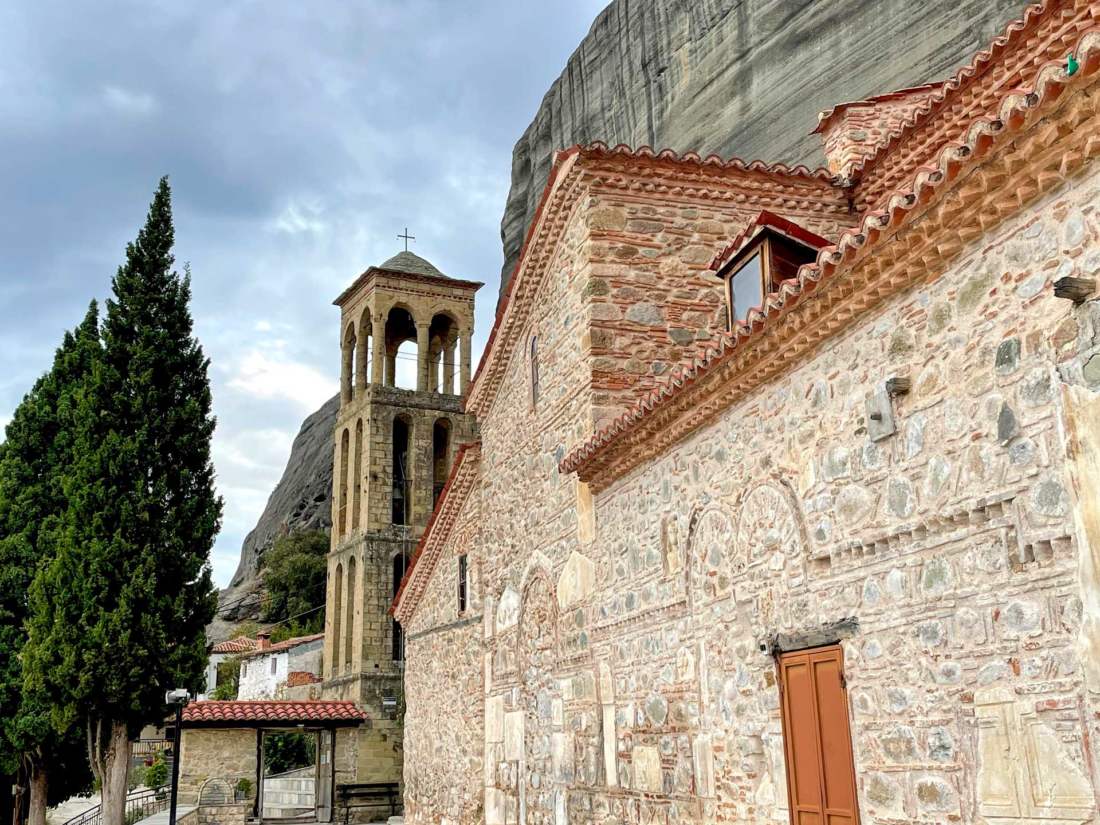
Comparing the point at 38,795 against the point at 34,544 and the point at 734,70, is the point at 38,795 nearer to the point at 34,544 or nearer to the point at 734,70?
the point at 34,544

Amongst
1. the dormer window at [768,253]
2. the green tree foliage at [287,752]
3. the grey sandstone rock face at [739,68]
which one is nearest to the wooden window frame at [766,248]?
the dormer window at [768,253]

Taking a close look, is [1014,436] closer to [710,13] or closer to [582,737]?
[582,737]

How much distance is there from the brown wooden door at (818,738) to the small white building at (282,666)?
33079 millimetres

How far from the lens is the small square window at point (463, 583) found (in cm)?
1633

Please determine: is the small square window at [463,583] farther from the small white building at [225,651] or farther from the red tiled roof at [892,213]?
the small white building at [225,651]

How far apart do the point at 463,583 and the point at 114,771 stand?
6.70 m

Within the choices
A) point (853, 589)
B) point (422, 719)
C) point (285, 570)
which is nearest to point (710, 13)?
point (422, 719)

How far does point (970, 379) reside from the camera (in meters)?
5.07

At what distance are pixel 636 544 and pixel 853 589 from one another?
10.2 ft

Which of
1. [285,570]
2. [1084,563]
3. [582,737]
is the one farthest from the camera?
[285,570]

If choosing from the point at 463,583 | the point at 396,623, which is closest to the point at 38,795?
the point at 463,583

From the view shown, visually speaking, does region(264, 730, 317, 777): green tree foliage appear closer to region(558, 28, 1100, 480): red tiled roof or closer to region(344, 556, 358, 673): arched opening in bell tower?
region(344, 556, 358, 673): arched opening in bell tower

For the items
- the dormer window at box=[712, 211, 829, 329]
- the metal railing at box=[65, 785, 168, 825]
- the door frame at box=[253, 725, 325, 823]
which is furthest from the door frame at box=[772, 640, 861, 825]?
the metal railing at box=[65, 785, 168, 825]

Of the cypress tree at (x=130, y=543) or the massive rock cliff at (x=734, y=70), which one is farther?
the massive rock cliff at (x=734, y=70)
